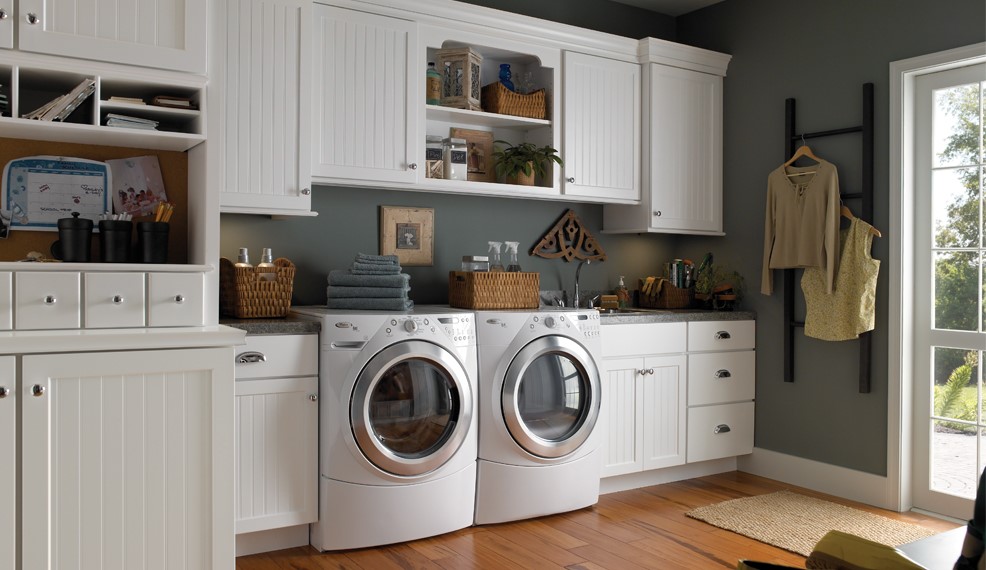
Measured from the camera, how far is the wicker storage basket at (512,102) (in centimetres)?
381

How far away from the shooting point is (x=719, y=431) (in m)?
4.12

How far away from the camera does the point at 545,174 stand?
3.93 metres

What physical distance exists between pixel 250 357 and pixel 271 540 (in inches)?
27.9

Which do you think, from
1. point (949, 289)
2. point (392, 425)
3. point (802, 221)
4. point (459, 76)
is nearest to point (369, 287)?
point (392, 425)

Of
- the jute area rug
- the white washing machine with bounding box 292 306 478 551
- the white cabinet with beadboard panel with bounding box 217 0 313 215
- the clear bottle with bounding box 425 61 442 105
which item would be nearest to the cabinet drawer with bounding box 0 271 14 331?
the white cabinet with beadboard panel with bounding box 217 0 313 215

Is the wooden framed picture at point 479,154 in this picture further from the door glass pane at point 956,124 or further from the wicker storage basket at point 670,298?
the door glass pane at point 956,124

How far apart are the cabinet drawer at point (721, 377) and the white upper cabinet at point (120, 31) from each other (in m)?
2.64

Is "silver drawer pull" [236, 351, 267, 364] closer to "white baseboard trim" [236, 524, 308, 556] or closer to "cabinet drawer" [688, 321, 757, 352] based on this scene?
"white baseboard trim" [236, 524, 308, 556]

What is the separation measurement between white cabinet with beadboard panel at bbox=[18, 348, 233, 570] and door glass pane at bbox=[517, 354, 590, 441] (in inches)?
52.3

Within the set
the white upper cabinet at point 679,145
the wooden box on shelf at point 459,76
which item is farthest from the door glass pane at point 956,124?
the wooden box on shelf at point 459,76

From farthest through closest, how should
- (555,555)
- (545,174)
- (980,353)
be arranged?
(545,174) < (980,353) < (555,555)

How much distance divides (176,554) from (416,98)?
2030 millimetres

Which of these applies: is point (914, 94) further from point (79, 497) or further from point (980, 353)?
point (79, 497)

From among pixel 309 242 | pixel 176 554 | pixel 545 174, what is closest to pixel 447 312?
pixel 309 242
